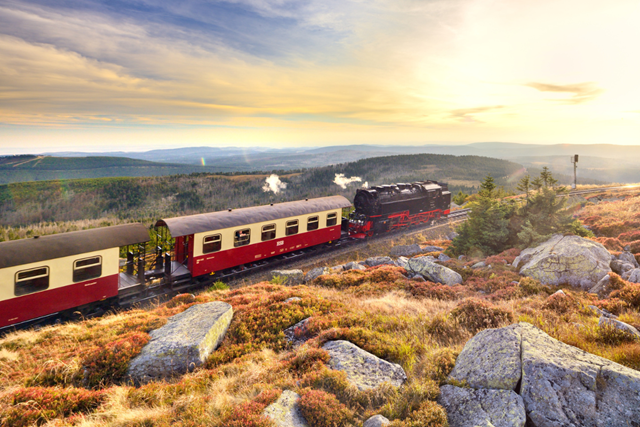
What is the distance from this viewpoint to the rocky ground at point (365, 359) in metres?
4.48

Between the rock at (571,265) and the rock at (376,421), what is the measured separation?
9.83 metres

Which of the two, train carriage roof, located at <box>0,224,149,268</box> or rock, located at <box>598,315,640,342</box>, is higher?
train carriage roof, located at <box>0,224,149,268</box>

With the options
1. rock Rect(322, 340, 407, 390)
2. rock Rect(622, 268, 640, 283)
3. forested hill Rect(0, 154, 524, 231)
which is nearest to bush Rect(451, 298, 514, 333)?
rock Rect(322, 340, 407, 390)

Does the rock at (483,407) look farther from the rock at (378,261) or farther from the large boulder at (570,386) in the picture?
the rock at (378,261)

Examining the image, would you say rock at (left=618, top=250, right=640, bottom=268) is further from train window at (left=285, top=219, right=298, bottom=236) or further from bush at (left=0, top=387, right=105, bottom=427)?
bush at (left=0, top=387, right=105, bottom=427)

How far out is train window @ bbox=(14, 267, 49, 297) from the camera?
10180 mm

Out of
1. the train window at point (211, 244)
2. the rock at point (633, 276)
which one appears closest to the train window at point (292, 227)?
the train window at point (211, 244)

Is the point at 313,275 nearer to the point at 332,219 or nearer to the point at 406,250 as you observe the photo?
the point at 332,219

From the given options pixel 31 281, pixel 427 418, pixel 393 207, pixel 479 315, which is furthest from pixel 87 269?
pixel 393 207

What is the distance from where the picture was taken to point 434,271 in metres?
13.7

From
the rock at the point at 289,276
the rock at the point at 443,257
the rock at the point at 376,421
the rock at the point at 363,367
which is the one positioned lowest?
the rock at the point at 289,276

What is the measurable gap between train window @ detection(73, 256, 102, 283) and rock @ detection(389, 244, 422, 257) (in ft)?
55.4

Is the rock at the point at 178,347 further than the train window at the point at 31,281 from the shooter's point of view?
No

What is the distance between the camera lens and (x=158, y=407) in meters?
5.30
